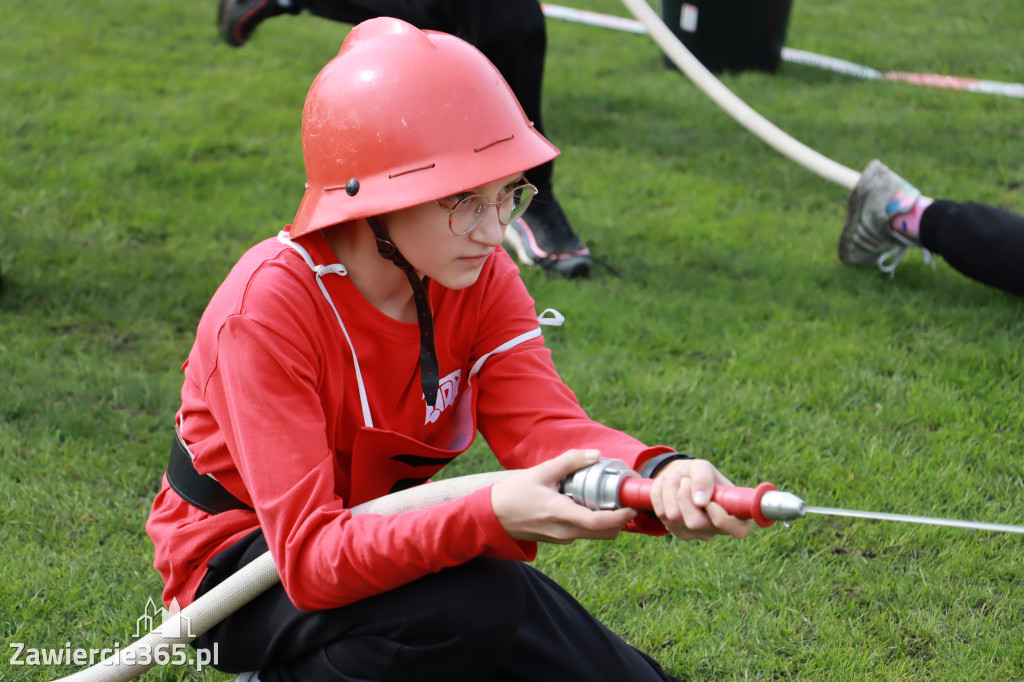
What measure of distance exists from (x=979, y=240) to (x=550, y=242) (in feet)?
5.56

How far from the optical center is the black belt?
79.7 inches

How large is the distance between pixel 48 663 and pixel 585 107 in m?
4.82

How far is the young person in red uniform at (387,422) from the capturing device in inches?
68.7

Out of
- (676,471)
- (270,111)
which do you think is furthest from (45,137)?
(676,471)

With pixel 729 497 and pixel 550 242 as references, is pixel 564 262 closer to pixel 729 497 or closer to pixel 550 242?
pixel 550 242

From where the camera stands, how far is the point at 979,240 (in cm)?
402

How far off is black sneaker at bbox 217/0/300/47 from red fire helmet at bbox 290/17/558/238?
292 cm

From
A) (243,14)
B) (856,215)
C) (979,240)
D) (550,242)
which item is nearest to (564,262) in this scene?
(550,242)

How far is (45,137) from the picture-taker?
5.55m

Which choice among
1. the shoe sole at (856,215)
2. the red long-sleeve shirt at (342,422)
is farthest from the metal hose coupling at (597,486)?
the shoe sole at (856,215)

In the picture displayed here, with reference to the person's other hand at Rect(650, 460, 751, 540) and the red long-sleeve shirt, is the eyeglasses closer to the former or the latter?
the red long-sleeve shirt

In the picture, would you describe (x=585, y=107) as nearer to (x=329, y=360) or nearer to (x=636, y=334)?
(x=636, y=334)

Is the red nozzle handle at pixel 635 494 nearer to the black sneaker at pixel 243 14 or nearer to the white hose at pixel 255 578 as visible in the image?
the white hose at pixel 255 578

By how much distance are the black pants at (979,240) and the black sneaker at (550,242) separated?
1392 mm
